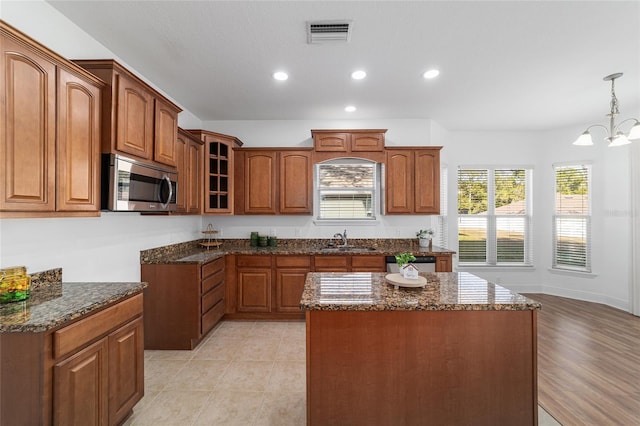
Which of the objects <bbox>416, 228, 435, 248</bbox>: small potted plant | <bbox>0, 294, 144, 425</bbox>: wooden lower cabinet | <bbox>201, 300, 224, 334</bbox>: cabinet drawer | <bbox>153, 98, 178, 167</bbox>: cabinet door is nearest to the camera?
<bbox>0, 294, 144, 425</bbox>: wooden lower cabinet

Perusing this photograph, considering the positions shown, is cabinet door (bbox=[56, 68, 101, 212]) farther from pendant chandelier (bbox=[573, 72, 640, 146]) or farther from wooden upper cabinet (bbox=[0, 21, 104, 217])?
pendant chandelier (bbox=[573, 72, 640, 146])

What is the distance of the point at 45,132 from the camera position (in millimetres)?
1594

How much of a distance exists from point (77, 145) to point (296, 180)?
2674 millimetres

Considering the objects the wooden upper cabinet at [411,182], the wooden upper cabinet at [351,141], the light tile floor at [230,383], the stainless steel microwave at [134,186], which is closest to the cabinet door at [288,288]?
the light tile floor at [230,383]

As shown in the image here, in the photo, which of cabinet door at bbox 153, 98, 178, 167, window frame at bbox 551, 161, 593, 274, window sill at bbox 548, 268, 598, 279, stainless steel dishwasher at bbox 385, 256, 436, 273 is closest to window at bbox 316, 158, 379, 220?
stainless steel dishwasher at bbox 385, 256, 436, 273

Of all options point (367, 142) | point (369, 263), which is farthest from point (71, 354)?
point (367, 142)

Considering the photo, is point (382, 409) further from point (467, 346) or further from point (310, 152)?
point (310, 152)

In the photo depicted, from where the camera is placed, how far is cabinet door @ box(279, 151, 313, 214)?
13.7 ft

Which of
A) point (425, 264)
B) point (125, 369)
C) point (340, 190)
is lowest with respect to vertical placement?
point (125, 369)

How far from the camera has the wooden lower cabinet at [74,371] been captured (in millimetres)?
1304

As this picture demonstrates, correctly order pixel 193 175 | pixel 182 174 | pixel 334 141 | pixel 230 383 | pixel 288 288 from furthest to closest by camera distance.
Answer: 1. pixel 334 141
2. pixel 288 288
3. pixel 193 175
4. pixel 182 174
5. pixel 230 383

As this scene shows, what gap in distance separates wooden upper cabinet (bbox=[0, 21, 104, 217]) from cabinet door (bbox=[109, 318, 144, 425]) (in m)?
0.85

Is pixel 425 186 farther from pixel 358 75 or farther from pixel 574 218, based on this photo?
pixel 574 218

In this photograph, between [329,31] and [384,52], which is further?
[384,52]
